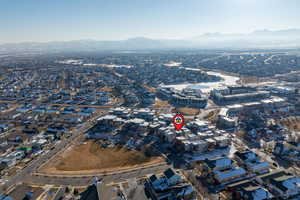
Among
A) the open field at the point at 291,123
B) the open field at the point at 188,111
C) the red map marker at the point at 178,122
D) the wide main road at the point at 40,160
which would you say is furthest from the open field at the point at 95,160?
the open field at the point at 291,123

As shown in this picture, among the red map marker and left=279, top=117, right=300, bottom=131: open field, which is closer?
the red map marker

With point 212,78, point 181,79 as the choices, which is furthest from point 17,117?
point 212,78

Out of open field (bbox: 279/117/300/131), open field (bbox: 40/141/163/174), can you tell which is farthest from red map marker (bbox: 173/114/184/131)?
open field (bbox: 279/117/300/131)

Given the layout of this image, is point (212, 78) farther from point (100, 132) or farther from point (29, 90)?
point (29, 90)

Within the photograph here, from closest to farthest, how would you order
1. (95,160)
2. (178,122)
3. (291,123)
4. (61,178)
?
(61,178), (95,160), (178,122), (291,123)

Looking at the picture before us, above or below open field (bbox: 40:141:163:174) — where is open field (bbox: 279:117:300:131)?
above

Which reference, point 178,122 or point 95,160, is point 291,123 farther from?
point 95,160

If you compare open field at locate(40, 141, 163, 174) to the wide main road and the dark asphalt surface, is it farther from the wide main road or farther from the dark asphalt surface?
the wide main road

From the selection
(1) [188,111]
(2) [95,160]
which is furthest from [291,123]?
(2) [95,160]

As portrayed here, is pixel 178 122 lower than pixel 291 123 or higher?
higher
